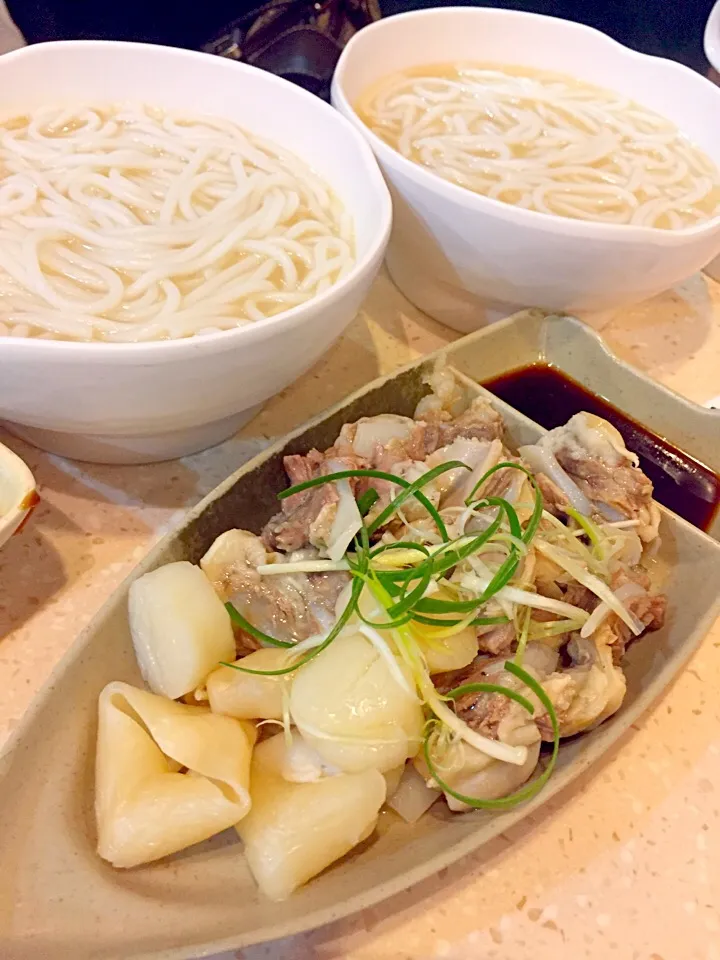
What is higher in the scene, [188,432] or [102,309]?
[102,309]

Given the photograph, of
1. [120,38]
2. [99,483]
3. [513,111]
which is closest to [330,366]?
[99,483]

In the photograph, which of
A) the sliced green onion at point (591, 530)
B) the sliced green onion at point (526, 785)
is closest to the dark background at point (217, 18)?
the sliced green onion at point (591, 530)

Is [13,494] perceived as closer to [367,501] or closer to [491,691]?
[367,501]

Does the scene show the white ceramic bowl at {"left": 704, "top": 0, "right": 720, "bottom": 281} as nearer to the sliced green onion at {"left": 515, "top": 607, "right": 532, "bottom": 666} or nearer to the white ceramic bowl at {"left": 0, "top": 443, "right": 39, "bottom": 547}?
the sliced green onion at {"left": 515, "top": 607, "right": 532, "bottom": 666}

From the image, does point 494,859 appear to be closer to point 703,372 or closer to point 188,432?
point 188,432

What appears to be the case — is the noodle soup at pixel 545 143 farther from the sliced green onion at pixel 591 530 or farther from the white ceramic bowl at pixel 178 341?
the sliced green onion at pixel 591 530

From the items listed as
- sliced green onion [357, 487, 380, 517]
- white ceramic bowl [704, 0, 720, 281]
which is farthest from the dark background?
sliced green onion [357, 487, 380, 517]
